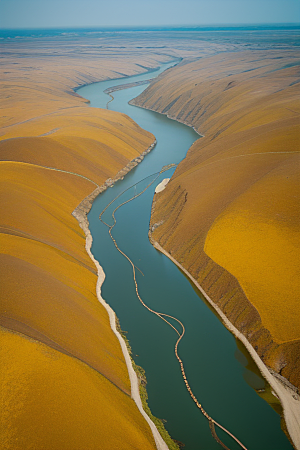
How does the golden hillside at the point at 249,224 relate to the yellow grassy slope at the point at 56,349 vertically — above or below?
above

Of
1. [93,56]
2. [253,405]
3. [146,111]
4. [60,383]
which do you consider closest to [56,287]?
[60,383]

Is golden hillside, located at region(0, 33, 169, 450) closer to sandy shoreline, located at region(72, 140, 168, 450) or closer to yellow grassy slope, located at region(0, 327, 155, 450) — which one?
yellow grassy slope, located at region(0, 327, 155, 450)

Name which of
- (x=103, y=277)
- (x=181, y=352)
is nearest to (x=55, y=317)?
(x=181, y=352)

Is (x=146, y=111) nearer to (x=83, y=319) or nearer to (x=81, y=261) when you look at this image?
(x=81, y=261)

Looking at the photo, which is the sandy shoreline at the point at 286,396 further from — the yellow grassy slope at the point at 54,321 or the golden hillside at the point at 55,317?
the yellow grassy slope at the point at 54,321

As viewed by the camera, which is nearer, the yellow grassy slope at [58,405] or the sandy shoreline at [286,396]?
the yellow grassy slope at [58,405]

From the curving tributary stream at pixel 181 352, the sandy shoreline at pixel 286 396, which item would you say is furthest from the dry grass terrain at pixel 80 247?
the curving tributary stream at pixel 181 352
